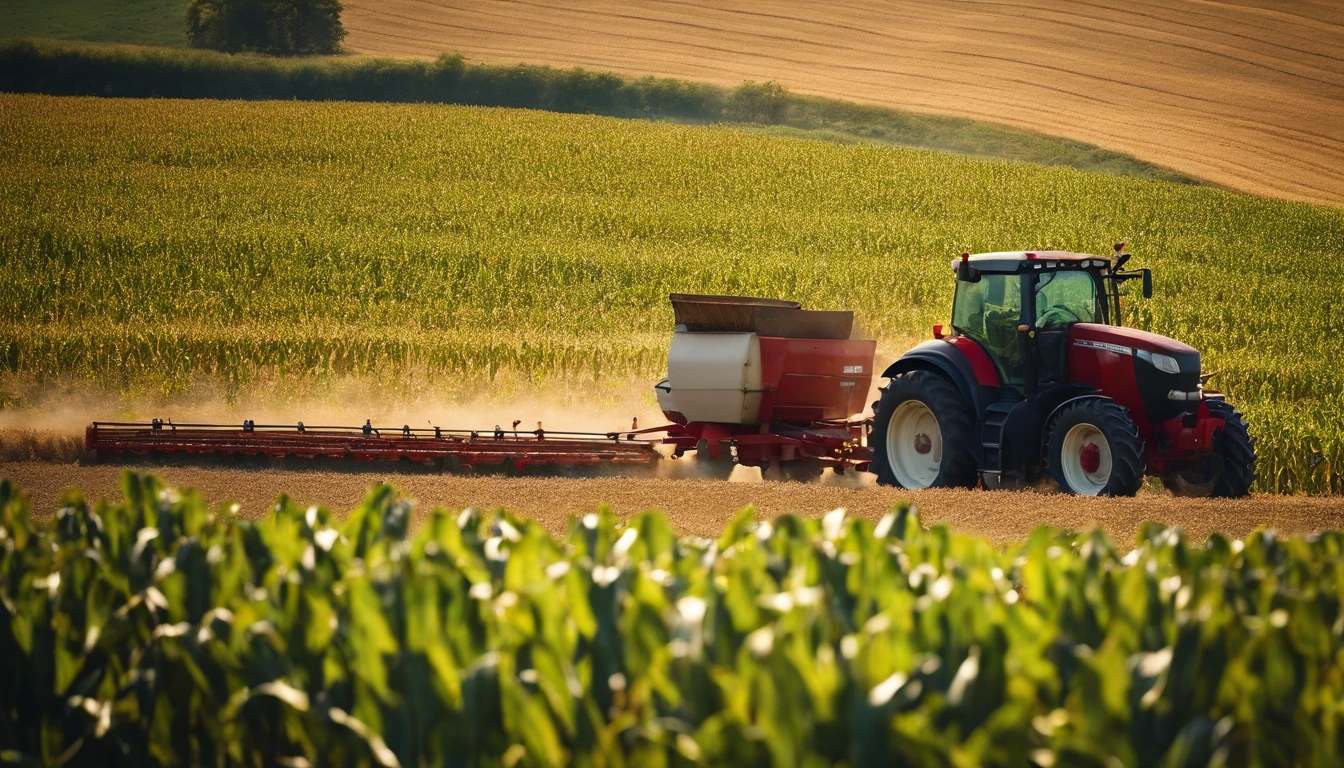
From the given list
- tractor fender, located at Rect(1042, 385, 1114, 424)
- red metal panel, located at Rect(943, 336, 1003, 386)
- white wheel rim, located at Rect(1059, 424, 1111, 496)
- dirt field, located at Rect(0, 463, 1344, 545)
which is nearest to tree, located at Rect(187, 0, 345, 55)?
dirt field, located at Rect(0, 463, 1344, 545)

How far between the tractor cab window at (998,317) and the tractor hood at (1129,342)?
51 centimetres

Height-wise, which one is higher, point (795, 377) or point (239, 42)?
point (239, 42)

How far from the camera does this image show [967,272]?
11.2 metres

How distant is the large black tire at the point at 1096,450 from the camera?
381 inches

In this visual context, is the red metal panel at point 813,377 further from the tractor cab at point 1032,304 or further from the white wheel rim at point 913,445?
the tractor cab at point 1032,304

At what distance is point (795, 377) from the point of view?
12.5 metres

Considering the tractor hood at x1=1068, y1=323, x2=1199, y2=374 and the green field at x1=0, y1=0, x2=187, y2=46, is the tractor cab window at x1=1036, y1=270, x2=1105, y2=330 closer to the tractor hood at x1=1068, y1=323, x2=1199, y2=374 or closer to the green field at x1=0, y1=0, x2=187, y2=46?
the tractor hood at x1=1068, y1=323, x2=1199, y2=374

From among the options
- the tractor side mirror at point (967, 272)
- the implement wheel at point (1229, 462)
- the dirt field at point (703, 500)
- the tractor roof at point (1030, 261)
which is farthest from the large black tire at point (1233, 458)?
the tractor side mirror at point (967, 272)

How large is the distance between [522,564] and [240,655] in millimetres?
879

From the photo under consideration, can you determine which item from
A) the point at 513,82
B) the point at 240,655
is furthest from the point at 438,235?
the point at 513,82

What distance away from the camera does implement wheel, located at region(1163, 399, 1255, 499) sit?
409 inches

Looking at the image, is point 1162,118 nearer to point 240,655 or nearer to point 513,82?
point 513,82

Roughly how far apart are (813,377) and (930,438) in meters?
1.49

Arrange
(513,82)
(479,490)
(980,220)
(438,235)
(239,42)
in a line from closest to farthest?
(479,490) < (438,235) < (980,220) < (513,82) < (239,42)
